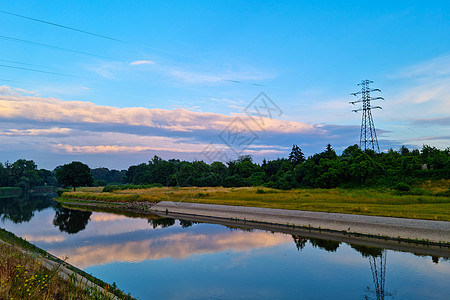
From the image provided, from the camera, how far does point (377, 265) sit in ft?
64.7

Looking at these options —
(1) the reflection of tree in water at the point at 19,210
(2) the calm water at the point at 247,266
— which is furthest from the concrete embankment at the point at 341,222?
(1) the reflection of tree in water at the point at 19,210

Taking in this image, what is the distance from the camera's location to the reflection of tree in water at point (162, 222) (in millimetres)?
39094

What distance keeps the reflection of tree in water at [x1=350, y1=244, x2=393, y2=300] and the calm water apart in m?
0.05

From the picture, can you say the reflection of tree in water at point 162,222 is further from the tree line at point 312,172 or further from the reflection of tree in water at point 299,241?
the tree line at point 312,172

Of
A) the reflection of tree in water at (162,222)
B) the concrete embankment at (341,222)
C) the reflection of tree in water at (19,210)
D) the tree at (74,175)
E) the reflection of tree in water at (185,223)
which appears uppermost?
the tree at (74,175)

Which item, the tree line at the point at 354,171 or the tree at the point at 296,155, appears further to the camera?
the tree at the point at 296,155

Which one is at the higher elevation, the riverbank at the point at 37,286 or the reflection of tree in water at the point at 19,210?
the riverbank at the point at 37,286

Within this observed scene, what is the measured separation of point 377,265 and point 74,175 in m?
94.0

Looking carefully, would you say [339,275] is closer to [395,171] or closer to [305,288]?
[305,288]

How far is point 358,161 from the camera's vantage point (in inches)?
2687

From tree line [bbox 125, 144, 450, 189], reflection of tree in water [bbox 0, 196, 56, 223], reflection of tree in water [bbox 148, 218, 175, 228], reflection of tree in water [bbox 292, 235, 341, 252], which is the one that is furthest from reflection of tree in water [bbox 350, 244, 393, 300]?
reflection of tree in water [bbox 0, 196, 56, 223]

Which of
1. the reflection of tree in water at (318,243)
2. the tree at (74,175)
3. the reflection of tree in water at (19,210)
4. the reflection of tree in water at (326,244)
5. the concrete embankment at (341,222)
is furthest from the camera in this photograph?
the tree at (74,175)

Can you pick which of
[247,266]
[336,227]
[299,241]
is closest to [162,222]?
[299,241]

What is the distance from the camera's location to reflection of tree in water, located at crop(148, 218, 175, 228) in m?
39.1
